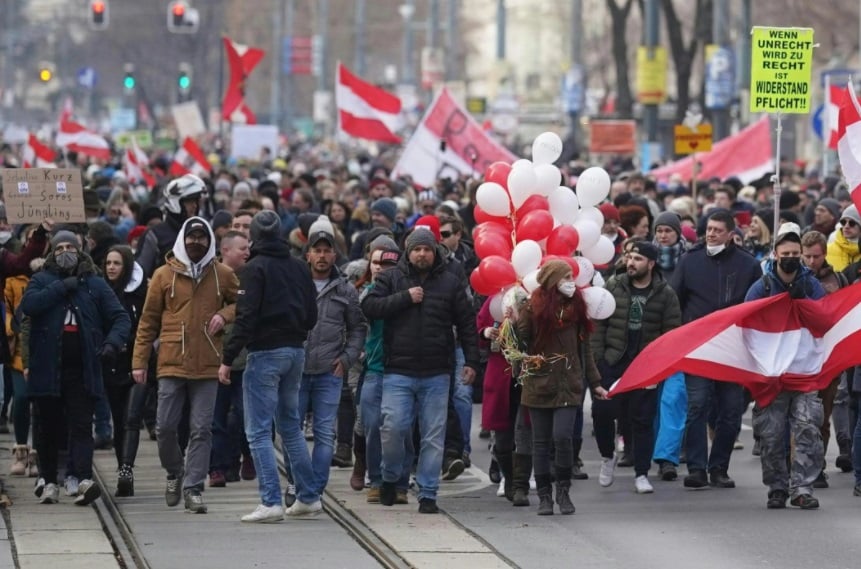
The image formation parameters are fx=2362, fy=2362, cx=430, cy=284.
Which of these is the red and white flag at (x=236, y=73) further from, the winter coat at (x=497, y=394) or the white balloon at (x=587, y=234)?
the winter coat at (x=497, y=394)

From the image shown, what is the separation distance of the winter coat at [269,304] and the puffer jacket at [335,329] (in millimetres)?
621

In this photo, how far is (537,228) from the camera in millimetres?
13883

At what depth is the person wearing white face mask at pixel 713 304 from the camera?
14758 millimetres

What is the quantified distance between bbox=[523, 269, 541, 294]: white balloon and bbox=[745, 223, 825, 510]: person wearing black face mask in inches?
56.8

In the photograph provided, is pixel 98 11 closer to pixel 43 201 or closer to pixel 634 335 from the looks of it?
pixel 43 201

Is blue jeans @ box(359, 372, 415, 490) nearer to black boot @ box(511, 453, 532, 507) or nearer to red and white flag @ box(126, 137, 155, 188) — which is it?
black boot @ box(511, 453, 532, 507)

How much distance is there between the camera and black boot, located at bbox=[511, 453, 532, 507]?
1386 cm

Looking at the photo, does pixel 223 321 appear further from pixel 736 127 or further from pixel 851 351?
pixel 736 127

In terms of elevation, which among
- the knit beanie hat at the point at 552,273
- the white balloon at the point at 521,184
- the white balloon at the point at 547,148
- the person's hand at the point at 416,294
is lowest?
the person's hand at the point at 416,294

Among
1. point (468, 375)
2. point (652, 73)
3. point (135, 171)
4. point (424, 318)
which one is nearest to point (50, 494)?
point (424, 318)

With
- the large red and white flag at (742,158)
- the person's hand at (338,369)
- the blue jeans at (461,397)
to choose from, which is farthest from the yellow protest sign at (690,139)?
the person's hand at (338,369)

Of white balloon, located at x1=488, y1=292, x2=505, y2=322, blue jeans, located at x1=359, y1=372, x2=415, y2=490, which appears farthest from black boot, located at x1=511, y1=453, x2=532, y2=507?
white balloon, located at x1=488, y1=292, x2=505, y2=322

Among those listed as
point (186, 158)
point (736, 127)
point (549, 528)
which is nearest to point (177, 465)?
point (549, 528)

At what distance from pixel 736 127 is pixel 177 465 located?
40.4 meters
